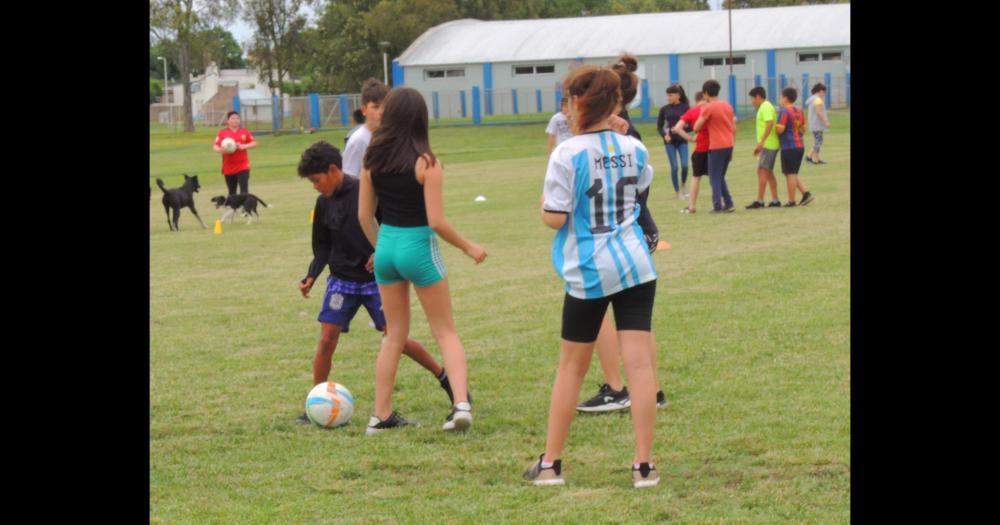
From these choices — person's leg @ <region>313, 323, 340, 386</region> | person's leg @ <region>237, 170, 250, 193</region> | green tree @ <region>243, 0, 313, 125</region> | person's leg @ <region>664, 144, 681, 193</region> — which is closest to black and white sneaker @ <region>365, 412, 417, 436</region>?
person's leg @ <region>313, 323, 340, 386</region>

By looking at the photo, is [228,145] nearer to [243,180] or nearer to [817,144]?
[243,180]

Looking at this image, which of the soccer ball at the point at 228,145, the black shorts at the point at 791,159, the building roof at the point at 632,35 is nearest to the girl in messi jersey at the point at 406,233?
the black shorts at the point at 791,159

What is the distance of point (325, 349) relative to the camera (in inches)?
298

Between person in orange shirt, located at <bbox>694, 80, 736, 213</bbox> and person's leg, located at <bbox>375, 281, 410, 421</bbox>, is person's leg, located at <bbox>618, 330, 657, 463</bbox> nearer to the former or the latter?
person's leg, located at <bbox>375, 281, 410, 421</bbox>

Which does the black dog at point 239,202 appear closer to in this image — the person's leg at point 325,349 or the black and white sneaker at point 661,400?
the person's leg at point 325,349

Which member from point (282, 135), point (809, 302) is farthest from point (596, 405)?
point (282, 135)

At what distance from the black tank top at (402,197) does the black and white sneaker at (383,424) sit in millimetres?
1125

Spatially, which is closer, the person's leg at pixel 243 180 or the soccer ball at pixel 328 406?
the soccer ball at pixel 328 406

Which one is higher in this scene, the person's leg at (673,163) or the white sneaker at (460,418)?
the person's leg at (673,163)

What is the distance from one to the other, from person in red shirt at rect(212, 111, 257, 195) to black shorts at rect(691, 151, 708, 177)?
23.0ft

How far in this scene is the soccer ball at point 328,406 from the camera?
283 inches

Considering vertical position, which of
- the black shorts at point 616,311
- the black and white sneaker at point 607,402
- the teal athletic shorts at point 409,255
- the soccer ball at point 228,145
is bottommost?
the black and white sneaker at point 607,402

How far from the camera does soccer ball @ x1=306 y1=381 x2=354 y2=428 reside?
7195 mm
